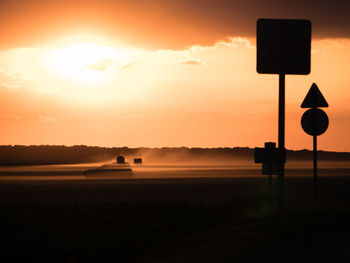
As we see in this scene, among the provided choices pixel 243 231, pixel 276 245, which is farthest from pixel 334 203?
pixel 276 245

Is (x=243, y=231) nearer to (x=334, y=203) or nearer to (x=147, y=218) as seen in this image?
(x=334, y=203)

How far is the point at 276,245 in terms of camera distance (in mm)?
8852

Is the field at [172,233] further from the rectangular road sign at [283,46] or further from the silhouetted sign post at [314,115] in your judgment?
the rectangular road sign at [283,46]

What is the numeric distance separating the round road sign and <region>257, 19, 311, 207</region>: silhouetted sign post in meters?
1.93

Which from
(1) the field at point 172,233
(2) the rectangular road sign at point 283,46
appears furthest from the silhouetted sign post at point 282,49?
(1) the field at point 172,233

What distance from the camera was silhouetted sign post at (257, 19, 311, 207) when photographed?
1348 cm

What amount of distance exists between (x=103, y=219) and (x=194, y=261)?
5.76m

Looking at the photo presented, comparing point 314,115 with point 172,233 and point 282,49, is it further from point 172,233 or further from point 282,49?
point 172,233

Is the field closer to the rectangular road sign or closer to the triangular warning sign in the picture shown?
the rectangular road sign

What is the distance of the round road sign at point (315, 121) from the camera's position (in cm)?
1533

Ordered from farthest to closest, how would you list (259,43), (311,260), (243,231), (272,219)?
(259,43), (272,219), (243,231), (311,260)

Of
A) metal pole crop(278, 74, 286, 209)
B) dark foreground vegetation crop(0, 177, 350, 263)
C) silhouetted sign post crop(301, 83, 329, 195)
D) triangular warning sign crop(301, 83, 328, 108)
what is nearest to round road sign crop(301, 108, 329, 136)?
silhouetted sign post crop(301, 83, 329, 195)

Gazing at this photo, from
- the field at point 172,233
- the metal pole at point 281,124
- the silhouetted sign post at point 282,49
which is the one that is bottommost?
the field at point 172,233

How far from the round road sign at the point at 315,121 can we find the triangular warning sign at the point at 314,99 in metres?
0.14
